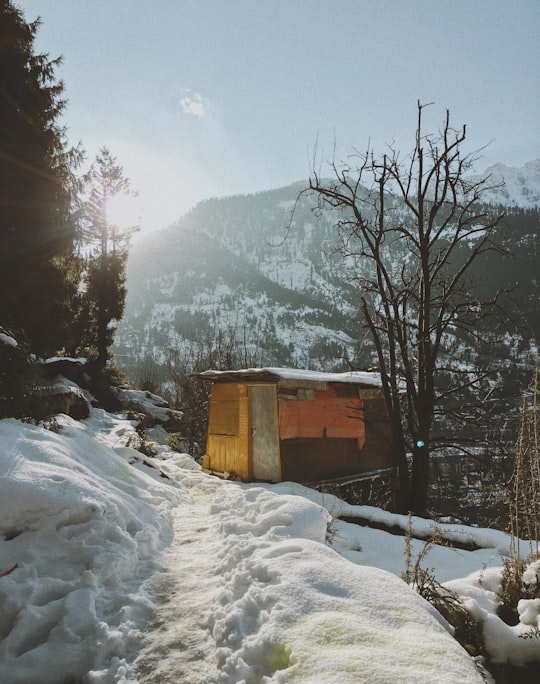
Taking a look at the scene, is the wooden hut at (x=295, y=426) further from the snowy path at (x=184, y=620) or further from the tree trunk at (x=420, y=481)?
the snowy path at (x=184, y=620)

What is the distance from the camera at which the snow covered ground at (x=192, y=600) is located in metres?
1.90

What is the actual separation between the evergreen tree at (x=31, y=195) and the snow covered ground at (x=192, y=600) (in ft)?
26.4

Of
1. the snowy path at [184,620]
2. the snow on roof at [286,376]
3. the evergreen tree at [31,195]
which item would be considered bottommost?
the snowy path at [184,620]

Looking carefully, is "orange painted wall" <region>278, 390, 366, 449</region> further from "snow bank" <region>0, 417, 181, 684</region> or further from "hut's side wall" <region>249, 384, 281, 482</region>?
"snow bank" <region>0, 417, 181, 684</region>

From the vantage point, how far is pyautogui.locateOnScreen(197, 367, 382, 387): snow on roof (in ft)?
26.8

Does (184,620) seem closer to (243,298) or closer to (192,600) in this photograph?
(192,600)

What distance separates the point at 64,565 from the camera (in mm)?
2760

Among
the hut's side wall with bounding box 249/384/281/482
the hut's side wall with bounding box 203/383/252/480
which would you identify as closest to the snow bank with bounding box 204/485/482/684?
the hut's side wall with bounding box 249/384/281/482

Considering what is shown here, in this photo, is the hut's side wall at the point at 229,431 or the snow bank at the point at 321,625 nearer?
the snow bank at the point at 321,625

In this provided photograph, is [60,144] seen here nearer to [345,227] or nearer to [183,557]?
[345,227]

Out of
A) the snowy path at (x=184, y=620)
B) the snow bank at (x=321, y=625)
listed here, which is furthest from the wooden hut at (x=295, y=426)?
the snow bank at (x=321, y=625)

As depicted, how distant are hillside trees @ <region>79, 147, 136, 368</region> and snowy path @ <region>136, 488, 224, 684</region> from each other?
15.8 metres

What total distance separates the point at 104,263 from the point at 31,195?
931 centimetres

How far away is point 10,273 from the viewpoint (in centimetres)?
1014
